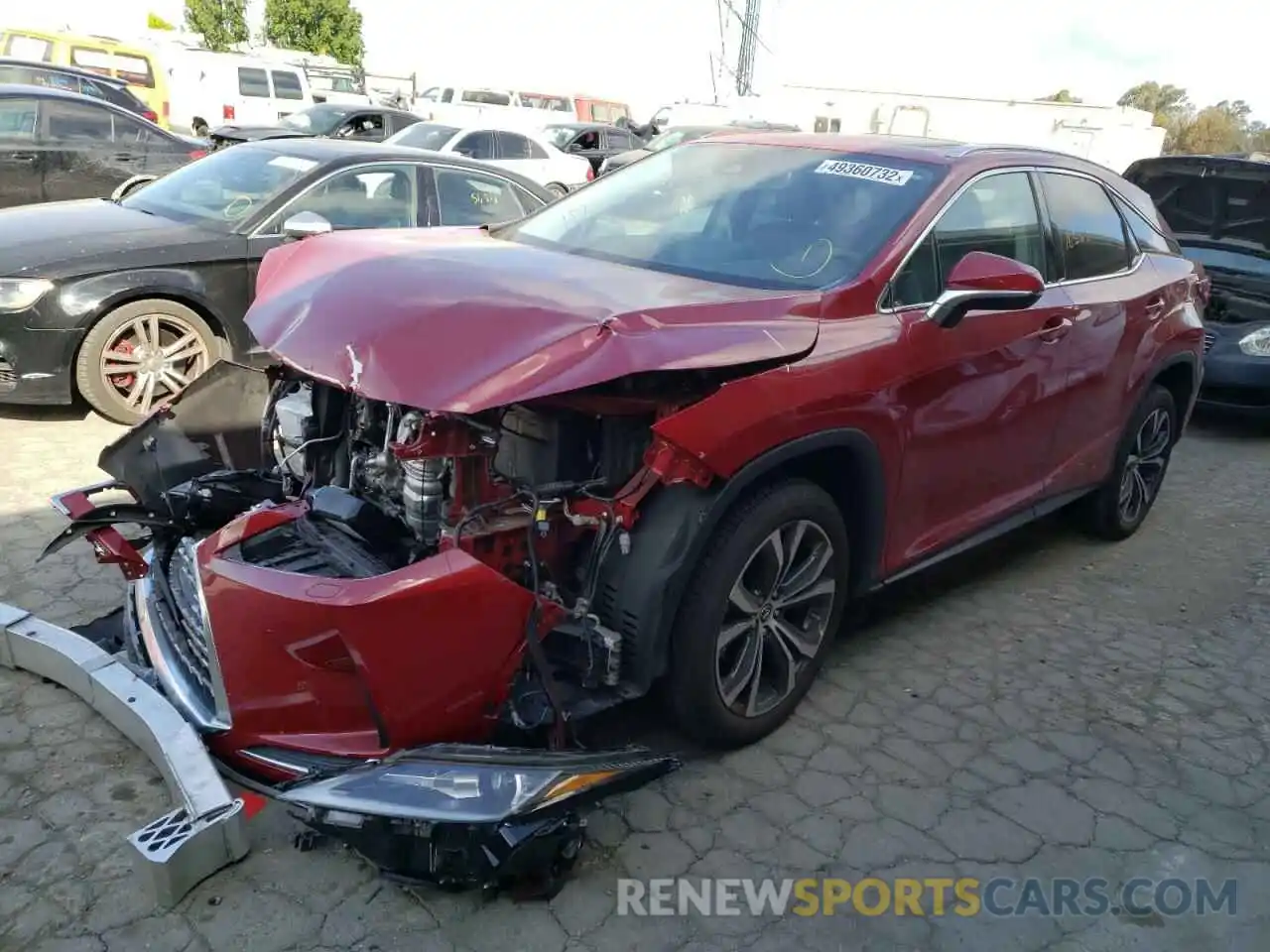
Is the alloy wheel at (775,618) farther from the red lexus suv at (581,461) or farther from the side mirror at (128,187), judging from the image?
the side mirror at (128,187)

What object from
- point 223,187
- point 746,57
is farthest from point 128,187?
point 746,57

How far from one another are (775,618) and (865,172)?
165 centimetres

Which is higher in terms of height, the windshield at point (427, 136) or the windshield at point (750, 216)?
the windshield at point (427, 136)

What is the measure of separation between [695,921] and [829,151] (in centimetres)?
271

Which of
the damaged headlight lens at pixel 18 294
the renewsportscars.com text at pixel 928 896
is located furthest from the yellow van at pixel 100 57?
the renewsportscars.com text at pixel 928 896

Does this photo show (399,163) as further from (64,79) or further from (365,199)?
(64,79)

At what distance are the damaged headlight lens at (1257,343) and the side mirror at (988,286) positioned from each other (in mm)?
5335

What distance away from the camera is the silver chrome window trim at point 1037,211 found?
128 inches

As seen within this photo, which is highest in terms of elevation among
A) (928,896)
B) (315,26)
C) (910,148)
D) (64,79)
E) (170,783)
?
(315,26)

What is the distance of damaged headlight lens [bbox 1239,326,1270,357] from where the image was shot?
7434 mm

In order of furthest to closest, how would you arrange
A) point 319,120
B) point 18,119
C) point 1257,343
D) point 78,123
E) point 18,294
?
point 319,120, point 78,123, point 18,119, point 1257,343, point 18,294

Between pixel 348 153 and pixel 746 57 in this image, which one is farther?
pixel 746 57

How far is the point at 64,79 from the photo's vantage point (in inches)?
518

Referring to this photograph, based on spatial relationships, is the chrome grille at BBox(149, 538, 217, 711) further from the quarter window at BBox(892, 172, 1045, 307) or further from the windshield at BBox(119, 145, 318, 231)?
the windshield at BBox(119, 145, 318, 231)
